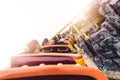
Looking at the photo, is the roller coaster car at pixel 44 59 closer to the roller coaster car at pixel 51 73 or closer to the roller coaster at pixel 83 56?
the roller coaster at pixel 83 56

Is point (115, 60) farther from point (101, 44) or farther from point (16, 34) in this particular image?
point (16, 34)

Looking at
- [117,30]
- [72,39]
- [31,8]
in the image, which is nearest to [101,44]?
[117,30]

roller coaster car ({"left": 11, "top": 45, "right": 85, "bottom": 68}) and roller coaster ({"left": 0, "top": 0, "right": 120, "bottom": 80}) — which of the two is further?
roller coaster car ({"left": 11, "top": 45, "right": 85, "bottom": 68})

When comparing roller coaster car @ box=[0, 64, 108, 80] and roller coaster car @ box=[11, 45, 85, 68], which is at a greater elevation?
roller coaster car @ box=[11, 45, 85, 68]

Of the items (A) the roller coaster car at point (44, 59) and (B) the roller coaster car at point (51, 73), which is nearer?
(B) the roller coaster car at point (51, 73)

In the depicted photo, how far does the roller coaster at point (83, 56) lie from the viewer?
1.04 m

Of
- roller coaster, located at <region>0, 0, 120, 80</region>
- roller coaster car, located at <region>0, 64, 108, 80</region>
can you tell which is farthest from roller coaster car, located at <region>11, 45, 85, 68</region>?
roller coaster car, located at <region>0, 64, 108, 80</region>

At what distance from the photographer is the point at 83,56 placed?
4504mm

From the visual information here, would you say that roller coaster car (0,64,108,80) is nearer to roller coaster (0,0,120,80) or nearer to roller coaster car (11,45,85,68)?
roller coaster (0,0,120,80)

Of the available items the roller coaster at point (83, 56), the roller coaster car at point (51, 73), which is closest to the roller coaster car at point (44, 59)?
the roller coaster at point (83, 56)

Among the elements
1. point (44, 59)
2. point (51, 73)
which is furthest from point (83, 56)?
point (51, 73)

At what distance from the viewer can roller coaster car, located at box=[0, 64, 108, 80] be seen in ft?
3.33

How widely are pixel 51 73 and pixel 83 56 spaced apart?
11.5ft

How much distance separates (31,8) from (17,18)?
0.76m
